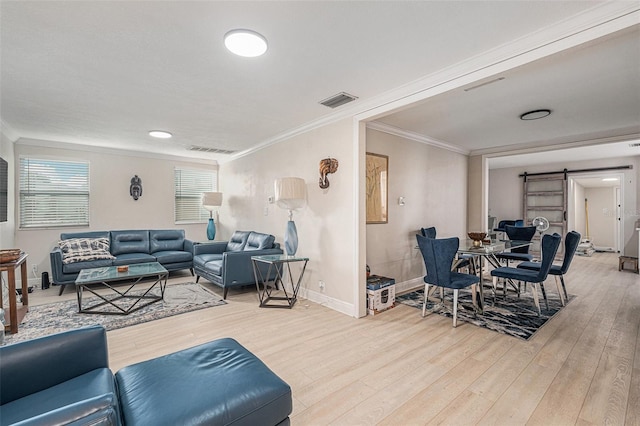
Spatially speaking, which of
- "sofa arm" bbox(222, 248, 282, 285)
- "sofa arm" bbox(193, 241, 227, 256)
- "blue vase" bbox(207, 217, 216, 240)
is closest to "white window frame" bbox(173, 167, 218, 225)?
"blue vase" bbox(207, 217, 216, 240)

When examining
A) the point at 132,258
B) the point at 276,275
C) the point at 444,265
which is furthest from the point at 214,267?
the point at 444,265

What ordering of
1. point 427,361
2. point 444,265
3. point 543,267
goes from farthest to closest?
point 543,267 → point 444,265 → point 427,361

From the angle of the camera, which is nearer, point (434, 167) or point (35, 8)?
point (35, 8)

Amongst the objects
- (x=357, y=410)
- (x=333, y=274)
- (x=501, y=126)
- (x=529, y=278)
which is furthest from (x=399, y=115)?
(x=357, y=410)

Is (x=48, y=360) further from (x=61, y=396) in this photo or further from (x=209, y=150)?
(x=209, y=150)

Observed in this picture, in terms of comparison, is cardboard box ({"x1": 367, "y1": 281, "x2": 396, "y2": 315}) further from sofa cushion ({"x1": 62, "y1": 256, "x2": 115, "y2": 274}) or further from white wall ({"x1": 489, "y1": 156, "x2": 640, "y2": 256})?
white wall ({"x1": 489, "y1": 156, "x2": 640, "y2": 256})

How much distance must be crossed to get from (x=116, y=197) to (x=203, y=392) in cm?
572

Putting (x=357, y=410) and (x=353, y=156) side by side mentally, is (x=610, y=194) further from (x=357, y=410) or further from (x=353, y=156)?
(x=357, y=410)

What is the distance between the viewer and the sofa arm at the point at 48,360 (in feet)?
4.26

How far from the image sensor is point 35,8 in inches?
71.2

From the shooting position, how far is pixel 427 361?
96.3 inches

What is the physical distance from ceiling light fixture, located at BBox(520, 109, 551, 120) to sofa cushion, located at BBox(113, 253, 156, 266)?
614 centimetres

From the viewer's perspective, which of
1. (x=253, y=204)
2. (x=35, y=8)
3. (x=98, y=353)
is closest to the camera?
(x=98, y=353)

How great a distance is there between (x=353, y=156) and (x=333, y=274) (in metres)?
1.52
